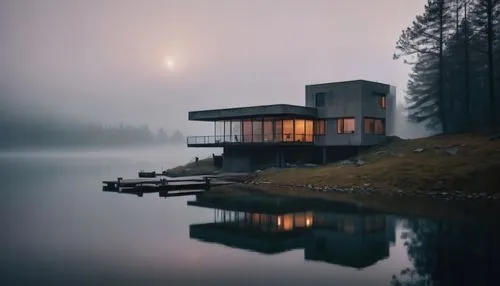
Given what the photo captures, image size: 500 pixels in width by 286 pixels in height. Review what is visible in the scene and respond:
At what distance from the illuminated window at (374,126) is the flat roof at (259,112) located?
6726mm

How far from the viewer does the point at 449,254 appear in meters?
19.4

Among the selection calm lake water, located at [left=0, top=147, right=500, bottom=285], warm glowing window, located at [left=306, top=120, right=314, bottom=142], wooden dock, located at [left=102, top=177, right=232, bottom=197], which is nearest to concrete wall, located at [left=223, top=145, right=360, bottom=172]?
warm glowing window, located at [left=306, top=120, right=314, bottom=142]

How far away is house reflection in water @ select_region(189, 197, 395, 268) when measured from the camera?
2072cm

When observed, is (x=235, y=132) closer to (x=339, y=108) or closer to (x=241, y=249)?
(x=339, y=108)

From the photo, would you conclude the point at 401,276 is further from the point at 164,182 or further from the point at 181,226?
the point at 164,182

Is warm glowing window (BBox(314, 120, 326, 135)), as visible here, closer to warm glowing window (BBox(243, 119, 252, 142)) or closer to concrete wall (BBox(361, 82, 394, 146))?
concrete wall (BBox(361, 82, 394, 146))

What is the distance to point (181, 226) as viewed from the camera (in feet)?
89.5

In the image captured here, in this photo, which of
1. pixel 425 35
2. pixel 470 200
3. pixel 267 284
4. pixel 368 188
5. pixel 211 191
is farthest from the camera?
pixel 425 35

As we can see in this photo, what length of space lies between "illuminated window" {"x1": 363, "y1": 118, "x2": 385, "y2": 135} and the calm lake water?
2803 centimetres

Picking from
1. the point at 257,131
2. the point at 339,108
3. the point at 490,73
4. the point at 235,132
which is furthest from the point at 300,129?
the point at 490,73

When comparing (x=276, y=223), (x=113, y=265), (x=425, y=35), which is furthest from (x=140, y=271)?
(x=425, y=35)

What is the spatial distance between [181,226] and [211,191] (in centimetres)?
1772

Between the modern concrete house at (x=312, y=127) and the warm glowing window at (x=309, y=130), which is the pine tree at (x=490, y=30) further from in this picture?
the warm glowing window at (x=309, y=130)

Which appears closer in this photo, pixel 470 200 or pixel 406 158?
pixel 470 200
